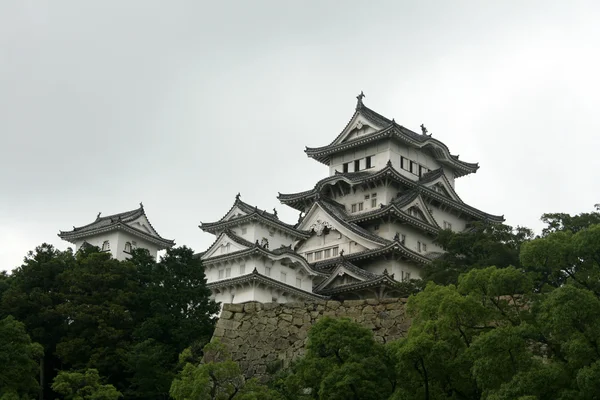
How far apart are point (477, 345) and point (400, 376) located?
2002 millimetres

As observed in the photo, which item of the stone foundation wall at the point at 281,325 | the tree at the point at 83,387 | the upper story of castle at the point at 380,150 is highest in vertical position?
the upper story of castle at the point at 380,150

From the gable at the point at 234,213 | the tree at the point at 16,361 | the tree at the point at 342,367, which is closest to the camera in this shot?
the tree at the point at 342,367

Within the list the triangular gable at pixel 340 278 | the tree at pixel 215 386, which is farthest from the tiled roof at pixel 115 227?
the tree at pixel 215 386

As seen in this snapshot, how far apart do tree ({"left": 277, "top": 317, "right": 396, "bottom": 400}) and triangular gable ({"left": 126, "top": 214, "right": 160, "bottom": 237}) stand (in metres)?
33.1

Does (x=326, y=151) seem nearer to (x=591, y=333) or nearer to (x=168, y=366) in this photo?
(x=168, y=366)

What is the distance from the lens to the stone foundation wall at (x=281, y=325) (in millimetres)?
27672

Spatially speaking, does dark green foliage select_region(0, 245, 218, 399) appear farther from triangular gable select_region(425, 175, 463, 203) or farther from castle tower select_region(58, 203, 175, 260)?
triangular gable select_region(425, 175, 463, 203)

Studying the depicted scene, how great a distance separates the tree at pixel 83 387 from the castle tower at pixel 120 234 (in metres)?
23.0

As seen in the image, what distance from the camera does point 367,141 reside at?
5978 cm

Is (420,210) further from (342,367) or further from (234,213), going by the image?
(342,367)

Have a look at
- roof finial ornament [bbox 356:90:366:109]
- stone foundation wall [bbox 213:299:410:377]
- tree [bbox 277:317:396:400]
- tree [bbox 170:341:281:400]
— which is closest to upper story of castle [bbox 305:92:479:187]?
roof finial ornament [bbox 356:90:366:109]

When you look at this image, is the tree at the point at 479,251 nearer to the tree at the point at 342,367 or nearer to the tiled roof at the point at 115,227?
the tiled roof at the point at 115,227

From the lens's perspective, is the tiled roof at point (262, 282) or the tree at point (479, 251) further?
the tiled roof at point (262, 282)

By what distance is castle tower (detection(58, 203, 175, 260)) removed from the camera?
54.8 meters
